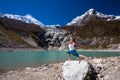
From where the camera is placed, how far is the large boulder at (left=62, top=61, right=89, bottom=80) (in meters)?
14.0

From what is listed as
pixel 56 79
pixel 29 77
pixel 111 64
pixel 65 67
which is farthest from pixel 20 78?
pixel 111 64

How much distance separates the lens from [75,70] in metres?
14.3

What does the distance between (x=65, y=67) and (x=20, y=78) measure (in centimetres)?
480

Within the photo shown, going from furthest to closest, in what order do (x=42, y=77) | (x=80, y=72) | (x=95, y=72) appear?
(x=42, y=77), (x=95, y=72), (x=80, y=72)

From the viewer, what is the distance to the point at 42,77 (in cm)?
1767

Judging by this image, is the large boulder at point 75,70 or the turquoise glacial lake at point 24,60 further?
the turquoise glacial lake at point 24,60

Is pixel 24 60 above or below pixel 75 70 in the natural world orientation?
below

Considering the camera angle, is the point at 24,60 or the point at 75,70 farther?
the point at 24,60

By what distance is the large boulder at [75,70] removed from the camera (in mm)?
13977

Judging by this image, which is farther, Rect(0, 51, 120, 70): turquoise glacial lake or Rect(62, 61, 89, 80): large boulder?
Rect(0, 51, 120, 70): turquoise glacial lake

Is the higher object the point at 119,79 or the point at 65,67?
the point at 65,67

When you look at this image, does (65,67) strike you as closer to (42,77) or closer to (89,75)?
(89,75)

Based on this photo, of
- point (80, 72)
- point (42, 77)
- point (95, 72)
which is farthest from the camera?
point (42, 77)

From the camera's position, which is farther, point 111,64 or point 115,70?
point 111,64
